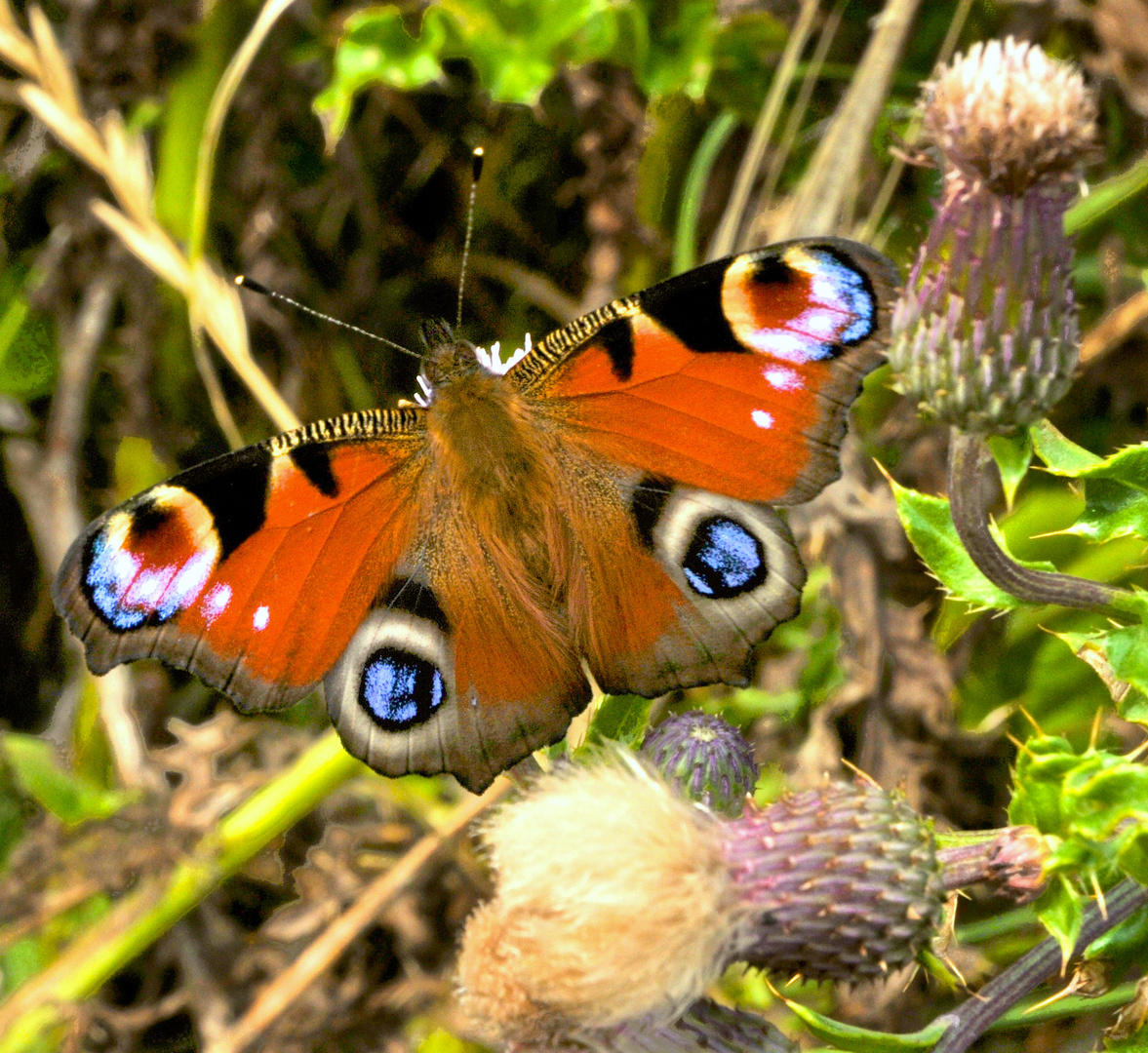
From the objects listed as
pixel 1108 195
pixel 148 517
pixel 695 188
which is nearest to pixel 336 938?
pixel 148 517

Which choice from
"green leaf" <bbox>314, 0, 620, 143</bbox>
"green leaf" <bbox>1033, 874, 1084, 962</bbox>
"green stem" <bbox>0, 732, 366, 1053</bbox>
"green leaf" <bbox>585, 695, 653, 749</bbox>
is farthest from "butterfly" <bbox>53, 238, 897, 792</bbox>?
"green leaf" <bbox>314, 0, 620, 143</bbox>

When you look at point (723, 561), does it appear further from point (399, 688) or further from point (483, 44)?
point (483, 44)

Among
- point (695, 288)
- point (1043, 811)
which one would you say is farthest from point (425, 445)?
point (1043, 811)

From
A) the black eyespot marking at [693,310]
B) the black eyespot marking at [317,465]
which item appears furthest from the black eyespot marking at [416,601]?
the black eyespot marking at [693,310]

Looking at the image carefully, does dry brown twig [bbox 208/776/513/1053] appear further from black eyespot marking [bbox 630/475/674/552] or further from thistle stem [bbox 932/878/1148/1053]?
thistle stem [bbox 932/878/1148/1053]

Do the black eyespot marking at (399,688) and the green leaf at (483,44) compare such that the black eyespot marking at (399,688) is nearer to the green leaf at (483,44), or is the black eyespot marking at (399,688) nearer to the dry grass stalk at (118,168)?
the dry grass stalk at (118,168)

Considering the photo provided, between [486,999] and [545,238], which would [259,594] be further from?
[545,238]
